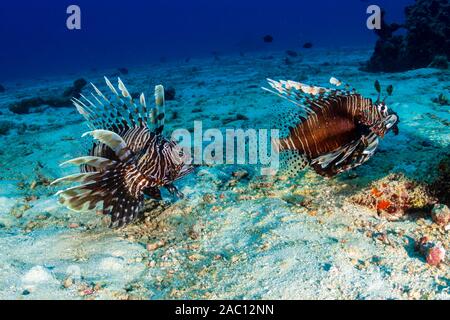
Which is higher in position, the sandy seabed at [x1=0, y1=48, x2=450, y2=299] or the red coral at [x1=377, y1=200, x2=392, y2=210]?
the red coral at [x1=377, y1=200, x2=392, y2=210]

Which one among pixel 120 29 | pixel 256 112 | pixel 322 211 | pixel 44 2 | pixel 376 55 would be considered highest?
pixel 44 2

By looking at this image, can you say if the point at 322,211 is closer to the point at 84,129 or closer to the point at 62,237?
the point at 62,237

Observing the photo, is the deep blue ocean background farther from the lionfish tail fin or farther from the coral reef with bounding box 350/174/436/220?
the lionfish tail fin

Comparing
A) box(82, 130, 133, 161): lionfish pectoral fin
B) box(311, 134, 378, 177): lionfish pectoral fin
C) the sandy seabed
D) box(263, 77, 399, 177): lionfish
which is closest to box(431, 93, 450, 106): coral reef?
the sandy seabed

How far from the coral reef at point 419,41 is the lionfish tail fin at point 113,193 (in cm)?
1151

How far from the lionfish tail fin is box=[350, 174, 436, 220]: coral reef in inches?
92.3

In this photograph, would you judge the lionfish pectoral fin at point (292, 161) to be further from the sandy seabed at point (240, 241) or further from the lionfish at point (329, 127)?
the sandy seabed at point (240, 241)

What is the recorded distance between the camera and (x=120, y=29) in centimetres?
12938

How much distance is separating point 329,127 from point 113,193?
8.00 ft

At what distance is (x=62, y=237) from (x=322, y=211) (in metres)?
2.83

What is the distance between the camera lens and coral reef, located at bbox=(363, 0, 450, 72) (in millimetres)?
12305

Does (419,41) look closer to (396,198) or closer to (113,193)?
(396,198)

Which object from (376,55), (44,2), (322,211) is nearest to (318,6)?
(44,2)

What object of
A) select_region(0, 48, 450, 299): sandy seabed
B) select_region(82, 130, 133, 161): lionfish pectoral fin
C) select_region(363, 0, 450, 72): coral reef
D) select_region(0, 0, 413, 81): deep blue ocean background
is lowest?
select_region(0, 48, 450, 299): sandy seabed
